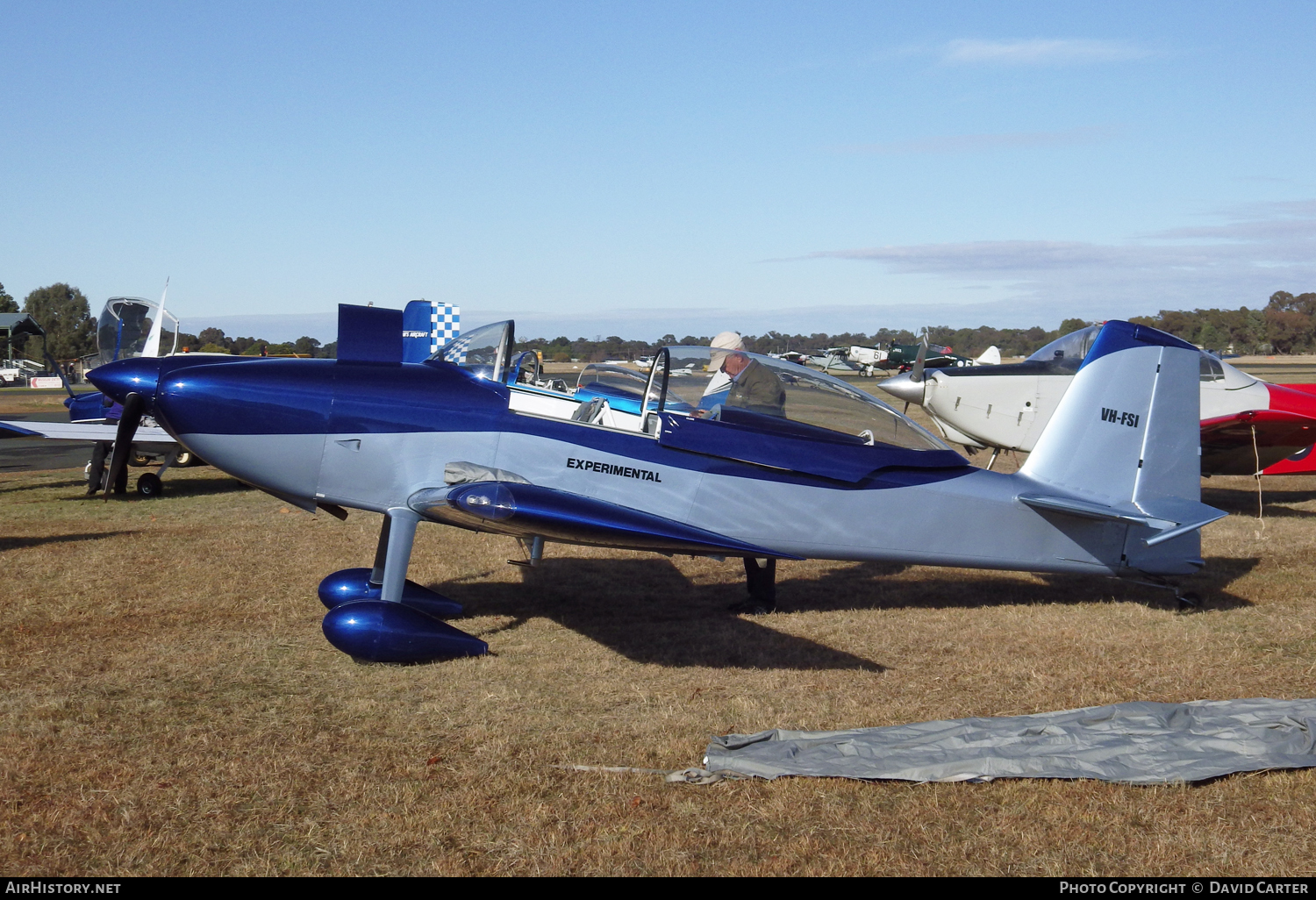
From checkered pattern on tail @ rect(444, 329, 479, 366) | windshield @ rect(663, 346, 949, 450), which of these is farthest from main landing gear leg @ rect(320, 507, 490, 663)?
windshield @ rect(663, 346, 949, 450)

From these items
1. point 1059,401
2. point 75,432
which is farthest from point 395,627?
point 75,432

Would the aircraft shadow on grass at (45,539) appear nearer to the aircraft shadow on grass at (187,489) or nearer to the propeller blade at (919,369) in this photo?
the aircraft shadow on grass at (187,489)

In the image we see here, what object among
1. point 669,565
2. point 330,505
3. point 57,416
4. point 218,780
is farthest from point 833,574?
point 57,416

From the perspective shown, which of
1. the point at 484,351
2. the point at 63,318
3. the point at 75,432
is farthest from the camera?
the point at 63,318

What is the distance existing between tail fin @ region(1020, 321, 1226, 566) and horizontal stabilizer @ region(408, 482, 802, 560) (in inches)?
106

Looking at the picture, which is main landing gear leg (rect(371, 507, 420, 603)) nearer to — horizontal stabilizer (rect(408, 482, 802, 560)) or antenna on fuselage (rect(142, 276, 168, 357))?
horizontal stabilizer (rect(408, 482, 802, 560))

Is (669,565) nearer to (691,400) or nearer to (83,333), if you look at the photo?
(691,400)

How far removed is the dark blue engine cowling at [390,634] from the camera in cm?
558

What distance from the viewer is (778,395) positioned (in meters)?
6.19

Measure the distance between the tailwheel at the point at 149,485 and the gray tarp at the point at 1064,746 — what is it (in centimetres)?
1173

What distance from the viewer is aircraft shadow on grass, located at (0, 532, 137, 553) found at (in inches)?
371

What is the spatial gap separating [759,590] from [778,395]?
6.05ft

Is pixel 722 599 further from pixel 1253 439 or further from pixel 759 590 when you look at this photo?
pixel 1253 439

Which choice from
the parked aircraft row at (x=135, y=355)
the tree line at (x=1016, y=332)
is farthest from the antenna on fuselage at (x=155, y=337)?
the tree line at (x=1016, y=332)
